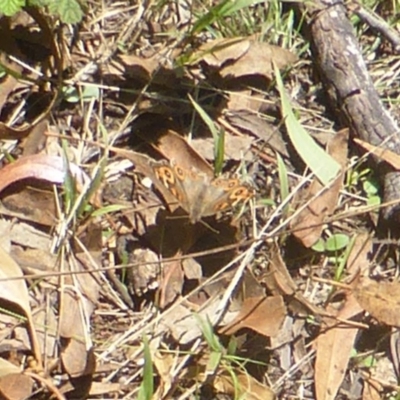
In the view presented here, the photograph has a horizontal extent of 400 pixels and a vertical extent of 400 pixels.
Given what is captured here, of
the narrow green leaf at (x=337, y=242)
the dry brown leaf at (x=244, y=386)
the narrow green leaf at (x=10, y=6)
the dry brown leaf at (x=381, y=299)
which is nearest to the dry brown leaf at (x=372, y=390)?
the dry brown leaf at (x=381, y=299)

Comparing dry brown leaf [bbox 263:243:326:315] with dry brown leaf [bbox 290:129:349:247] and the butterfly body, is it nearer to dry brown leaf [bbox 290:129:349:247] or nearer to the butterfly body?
dry brown leaf [bbox 290:129:349:247]

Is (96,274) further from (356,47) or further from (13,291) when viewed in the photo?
(356,47)

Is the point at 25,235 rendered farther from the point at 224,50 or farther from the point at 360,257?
the point at 360,257

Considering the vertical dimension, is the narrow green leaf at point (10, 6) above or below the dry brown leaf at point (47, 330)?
above

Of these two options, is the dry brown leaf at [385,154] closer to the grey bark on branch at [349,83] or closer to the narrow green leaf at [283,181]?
the grey bark on branch at [349,83]

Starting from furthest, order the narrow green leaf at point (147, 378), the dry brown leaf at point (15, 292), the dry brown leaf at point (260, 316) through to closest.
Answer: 1. the dry brown leaf at point (260, 316)
2. the dry brown leaf at point (15, 292)
3. the narrow green leaf at point (147, 378)

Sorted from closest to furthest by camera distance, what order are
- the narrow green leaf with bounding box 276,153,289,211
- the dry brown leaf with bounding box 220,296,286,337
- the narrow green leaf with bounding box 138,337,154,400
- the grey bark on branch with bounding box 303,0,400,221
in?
the narrow green leaf with bounding box 138,337,154,400 < the dry brown leaf with bounding box 220,296,286,337 < the narrow green leaf with bounding box 276,153,289,211 < the grey bark on branch with bounding box 303,0,400,221

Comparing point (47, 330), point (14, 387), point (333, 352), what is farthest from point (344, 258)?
point (14, 387)

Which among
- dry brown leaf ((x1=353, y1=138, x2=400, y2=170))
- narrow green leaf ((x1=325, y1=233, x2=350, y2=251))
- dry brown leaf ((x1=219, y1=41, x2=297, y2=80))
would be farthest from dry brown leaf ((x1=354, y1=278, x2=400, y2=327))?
dry brown leaf ((x1=219, y1=41, x2=297, y2=80))
